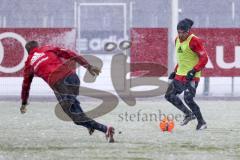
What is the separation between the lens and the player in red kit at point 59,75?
1286cm

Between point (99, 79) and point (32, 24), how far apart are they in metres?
17.0

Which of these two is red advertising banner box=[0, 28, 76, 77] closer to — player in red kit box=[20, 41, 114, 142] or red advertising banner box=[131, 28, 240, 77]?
red advertising banner box=[131, 28, 240, 77]

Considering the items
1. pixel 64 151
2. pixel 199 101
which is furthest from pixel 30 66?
pixel 199 101

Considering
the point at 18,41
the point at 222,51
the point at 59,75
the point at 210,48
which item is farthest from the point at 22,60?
the point at 59,75

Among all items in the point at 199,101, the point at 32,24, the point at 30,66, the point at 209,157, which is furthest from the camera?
the point at 32,24

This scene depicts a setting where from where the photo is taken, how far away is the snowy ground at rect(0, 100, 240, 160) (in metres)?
11.6

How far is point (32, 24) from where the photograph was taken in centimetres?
4119

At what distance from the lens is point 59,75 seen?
511 inches

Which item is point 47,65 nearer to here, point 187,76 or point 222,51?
point 187,76

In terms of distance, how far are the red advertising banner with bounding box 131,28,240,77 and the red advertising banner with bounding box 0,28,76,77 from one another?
1.78 metres

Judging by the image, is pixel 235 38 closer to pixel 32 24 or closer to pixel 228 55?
pixel 228 55

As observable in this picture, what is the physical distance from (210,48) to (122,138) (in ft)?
36.9

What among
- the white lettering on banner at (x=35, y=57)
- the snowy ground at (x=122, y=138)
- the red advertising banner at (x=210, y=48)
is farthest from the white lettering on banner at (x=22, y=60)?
the white lettering on banner at (x=35, y=57)

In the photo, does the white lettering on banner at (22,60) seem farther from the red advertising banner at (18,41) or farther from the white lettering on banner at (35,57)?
the white lettering on banner at (35,57)
